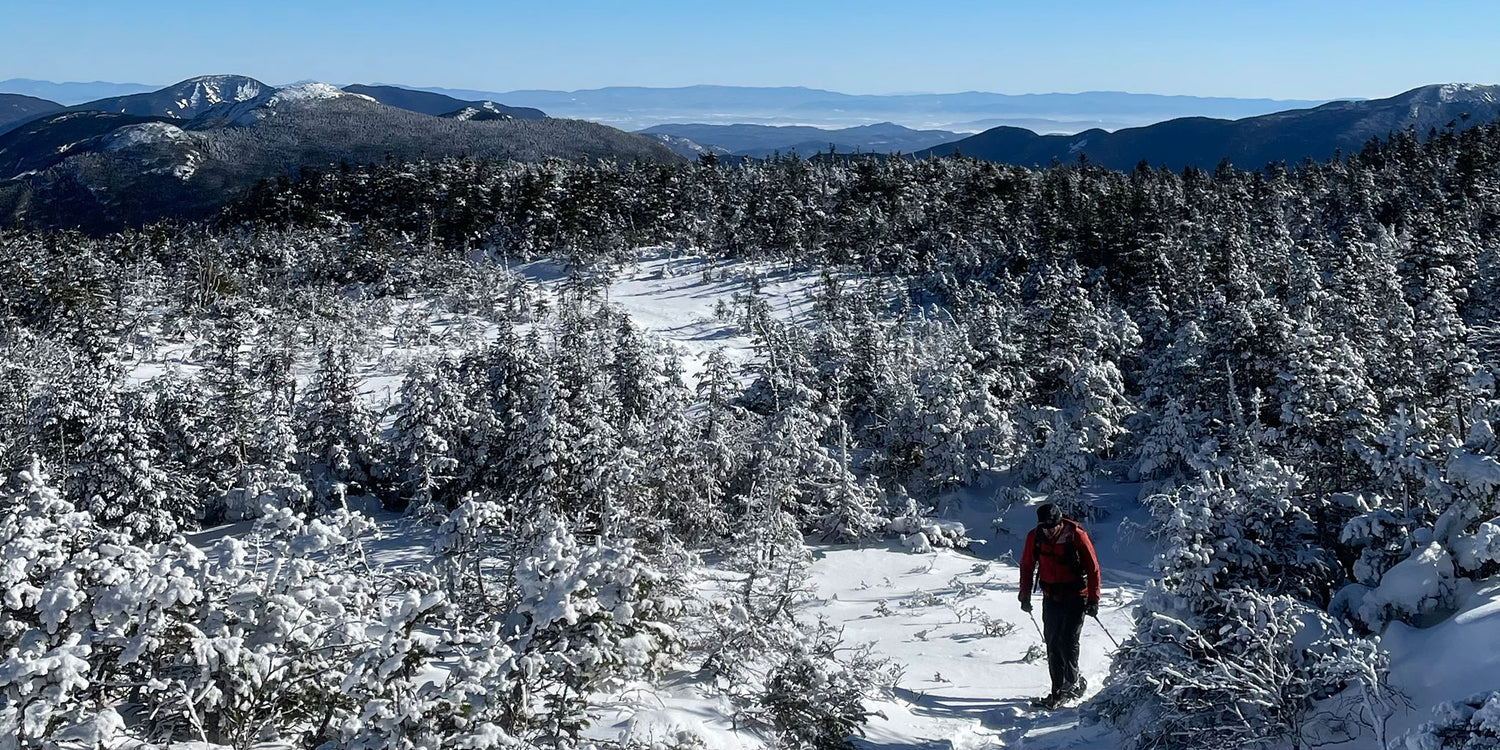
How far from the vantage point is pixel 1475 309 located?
25.7 metres

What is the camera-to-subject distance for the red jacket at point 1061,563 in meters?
7.43

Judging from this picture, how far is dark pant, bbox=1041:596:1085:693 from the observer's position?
7457 millimetres

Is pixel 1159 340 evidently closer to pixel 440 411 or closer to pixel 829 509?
pixel 829 509

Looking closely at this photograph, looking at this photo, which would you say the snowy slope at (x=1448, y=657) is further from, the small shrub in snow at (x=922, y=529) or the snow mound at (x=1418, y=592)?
the small shrub in snow at (x=922, y=529)

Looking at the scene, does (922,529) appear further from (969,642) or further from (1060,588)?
(1060,588)

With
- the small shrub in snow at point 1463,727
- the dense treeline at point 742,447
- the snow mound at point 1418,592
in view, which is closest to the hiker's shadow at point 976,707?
the dense treeline at point 742,447

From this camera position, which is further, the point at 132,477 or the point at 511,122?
the point at 511,122

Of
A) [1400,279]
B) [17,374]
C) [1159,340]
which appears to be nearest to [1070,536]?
[17,374]

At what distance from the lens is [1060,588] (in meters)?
7.50

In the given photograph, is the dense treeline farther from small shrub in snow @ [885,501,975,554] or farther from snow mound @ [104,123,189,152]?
snow mound @ [104,123,189,152]

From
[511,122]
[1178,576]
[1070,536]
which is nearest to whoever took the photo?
[1178,576]

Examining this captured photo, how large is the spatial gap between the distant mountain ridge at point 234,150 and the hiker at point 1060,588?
11577 centimetres

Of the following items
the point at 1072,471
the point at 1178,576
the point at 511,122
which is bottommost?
the point at 1072,471

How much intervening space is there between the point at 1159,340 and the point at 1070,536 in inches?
868
